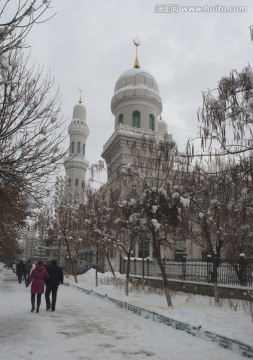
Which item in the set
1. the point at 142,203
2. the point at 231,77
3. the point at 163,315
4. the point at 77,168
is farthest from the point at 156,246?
the point at 77,168

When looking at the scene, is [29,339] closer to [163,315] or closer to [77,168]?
[163,315]

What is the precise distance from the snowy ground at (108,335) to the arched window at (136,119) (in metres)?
33.2

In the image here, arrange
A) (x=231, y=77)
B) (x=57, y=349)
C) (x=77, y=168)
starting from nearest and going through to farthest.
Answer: (x=231, y=77) → (x=57, y=349) → (x=77, y=168)

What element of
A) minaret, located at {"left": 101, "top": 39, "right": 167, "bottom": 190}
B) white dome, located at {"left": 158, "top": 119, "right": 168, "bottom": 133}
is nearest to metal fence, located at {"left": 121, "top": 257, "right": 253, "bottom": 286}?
minaret, located at {"left": 101, "top": 39, "right": 167, "bottom": 190}

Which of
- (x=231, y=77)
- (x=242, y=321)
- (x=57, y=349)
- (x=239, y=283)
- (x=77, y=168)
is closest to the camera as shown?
(x=231, y=77)

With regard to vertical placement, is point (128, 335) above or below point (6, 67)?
below

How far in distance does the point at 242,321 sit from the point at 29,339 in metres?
5.47

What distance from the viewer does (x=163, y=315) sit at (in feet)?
32.3

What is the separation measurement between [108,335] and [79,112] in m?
68.4

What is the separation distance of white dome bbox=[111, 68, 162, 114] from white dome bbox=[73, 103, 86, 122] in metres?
27.2

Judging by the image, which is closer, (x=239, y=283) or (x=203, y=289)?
(x=239, y=283)

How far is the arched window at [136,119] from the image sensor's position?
43656mm

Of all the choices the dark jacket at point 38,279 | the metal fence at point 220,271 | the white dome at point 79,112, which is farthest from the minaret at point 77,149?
the dark jacket at point 38,279

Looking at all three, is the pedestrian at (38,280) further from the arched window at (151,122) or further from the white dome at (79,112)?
the white dome at (79,112)
